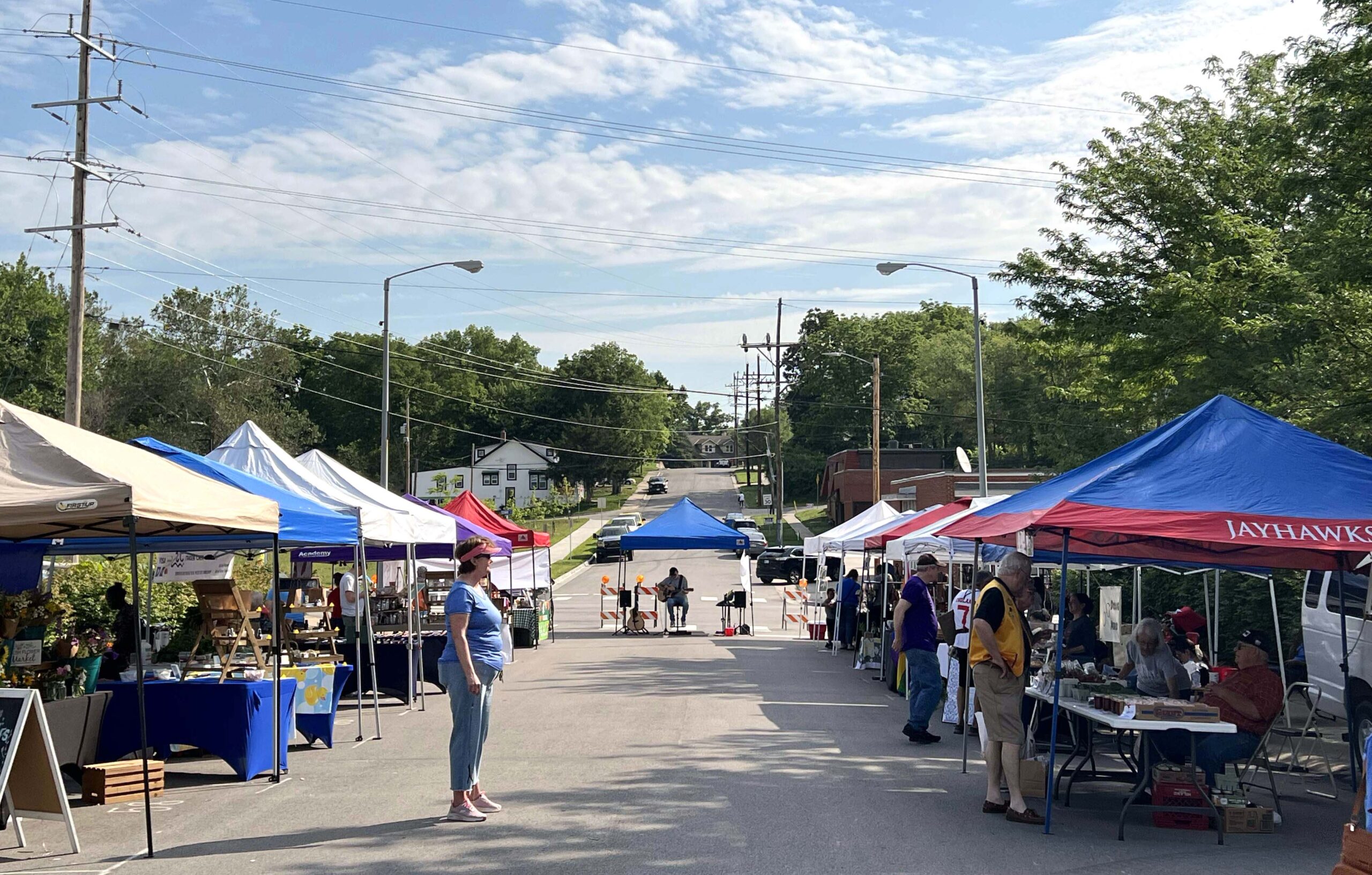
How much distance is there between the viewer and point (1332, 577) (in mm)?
13555

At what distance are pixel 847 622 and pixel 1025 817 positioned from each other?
17.9m

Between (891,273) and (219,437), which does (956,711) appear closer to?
(891,273)

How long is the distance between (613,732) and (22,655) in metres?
6.13

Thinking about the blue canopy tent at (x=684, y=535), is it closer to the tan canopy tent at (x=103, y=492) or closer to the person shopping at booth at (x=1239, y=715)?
the tan canopy tent at (x=103, y=492)

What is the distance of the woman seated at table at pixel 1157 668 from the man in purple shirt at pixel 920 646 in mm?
3068

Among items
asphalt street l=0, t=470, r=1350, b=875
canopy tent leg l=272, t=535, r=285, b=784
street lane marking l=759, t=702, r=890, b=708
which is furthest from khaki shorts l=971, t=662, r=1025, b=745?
street lane marking l=759, t=702, r=890, b=708

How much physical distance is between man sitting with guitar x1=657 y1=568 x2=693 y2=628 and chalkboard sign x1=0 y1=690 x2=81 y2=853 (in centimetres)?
2437

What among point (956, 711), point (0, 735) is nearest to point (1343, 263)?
point (956, 711)

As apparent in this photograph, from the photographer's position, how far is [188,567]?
2122cm

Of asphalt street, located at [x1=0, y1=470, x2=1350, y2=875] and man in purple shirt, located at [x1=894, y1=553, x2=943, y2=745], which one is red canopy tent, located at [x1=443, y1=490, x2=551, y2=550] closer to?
asphalt street, located at [x1=0, y1=470, x2=1350, y2=875]

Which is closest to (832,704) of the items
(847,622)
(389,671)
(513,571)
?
(389,671)

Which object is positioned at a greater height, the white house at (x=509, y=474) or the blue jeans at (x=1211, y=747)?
the white house at (x=509, y=474)

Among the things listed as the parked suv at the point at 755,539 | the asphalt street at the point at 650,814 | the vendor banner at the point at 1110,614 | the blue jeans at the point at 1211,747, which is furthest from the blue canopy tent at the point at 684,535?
the blue jeans at the point at 1211,747

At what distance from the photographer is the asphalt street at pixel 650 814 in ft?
25.3
